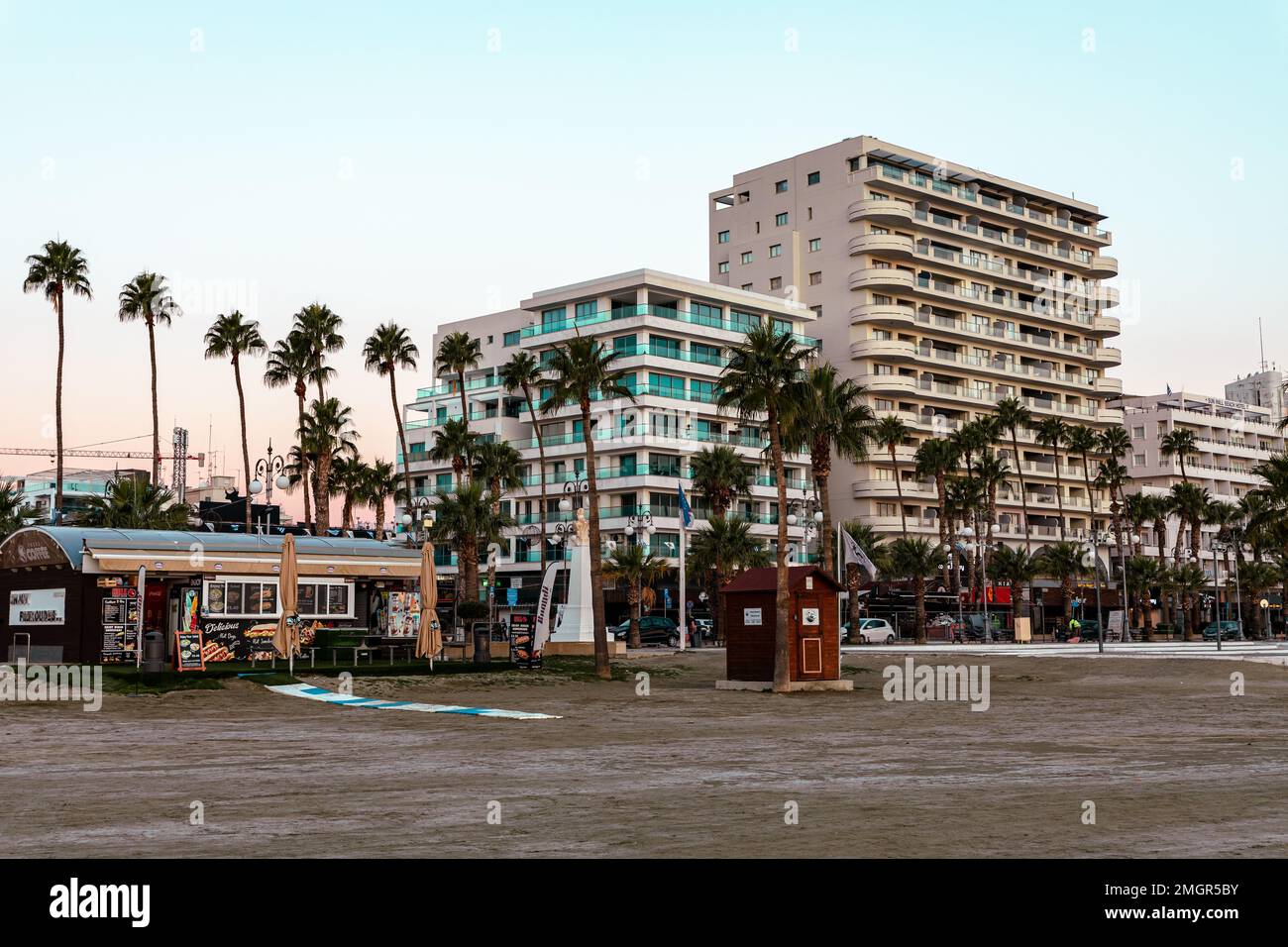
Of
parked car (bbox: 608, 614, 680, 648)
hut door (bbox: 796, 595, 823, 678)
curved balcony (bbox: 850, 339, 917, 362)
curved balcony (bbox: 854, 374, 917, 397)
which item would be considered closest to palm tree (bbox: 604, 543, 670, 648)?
parked car (bbox: 608, 614, 680, 648)

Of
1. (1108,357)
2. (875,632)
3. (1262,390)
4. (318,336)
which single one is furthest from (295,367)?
(1262,390)

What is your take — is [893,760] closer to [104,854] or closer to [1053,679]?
[104,854]

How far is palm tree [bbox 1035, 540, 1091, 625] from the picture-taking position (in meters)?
96.4

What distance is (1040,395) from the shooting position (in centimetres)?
12350

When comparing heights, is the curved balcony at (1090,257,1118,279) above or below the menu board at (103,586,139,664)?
above

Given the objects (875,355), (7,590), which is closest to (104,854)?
(7,590)

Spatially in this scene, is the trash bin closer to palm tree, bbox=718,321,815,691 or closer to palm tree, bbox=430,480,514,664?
palm tree, bbox=718,321,815,691

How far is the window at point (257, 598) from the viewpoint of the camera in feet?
115

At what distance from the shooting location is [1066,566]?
96.6 m

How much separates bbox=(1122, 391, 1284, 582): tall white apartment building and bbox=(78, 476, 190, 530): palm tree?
10584 centimetres

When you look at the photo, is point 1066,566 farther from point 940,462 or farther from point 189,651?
point 189,651

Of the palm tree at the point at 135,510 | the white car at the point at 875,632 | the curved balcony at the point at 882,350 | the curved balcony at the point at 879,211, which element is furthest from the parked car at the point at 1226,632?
the palm tree at the point at 135,510
